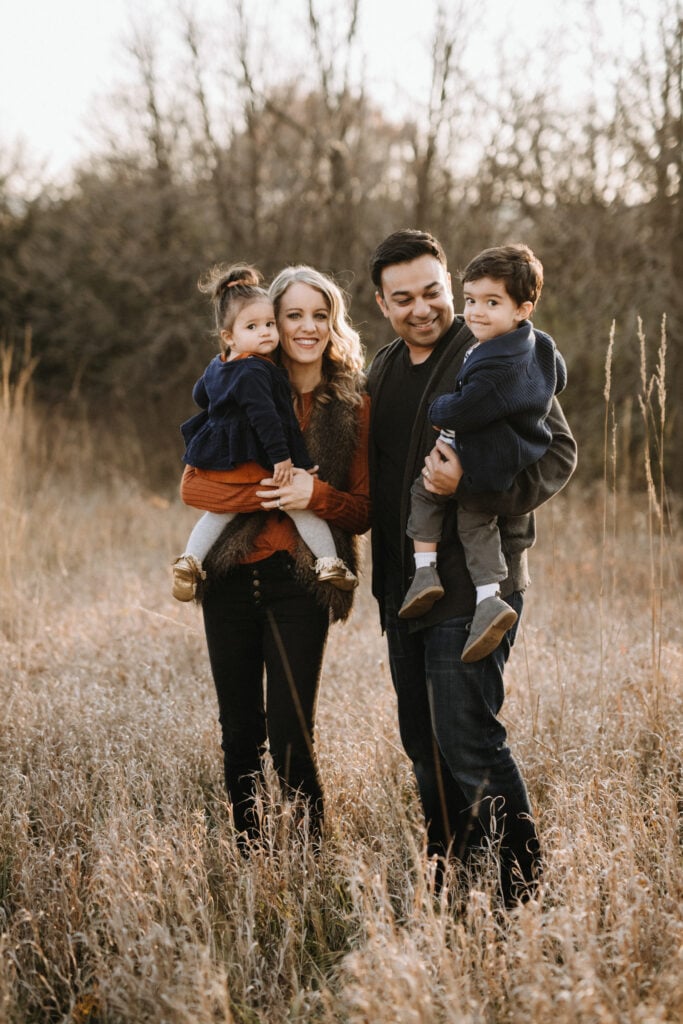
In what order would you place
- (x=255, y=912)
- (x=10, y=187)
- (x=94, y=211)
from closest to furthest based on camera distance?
(x=255, y=912) < (x=94, y=211) < (x=10, y=187)

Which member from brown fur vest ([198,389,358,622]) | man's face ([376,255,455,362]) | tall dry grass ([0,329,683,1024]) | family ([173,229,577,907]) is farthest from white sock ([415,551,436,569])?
tall dry grass ([0,329,683,1024])

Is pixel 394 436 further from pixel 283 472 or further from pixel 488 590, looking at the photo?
pixel 488 590

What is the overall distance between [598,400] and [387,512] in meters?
7.47

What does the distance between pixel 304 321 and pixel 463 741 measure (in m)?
1.40

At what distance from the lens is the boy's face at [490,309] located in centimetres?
237

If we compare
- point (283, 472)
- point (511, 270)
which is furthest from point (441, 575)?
point (511, 270)

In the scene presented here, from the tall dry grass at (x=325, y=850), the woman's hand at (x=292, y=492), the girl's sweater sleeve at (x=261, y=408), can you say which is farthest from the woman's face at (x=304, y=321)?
the tall dry grass at (x=325, y=850)

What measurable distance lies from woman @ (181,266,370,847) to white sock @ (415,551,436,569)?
42cm

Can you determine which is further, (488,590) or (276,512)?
(276,512)

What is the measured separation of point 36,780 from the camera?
357 cm

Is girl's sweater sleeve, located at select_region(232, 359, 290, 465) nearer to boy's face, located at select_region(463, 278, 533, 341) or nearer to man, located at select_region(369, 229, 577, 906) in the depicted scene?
man, located at select_region(369, 229, 577, 906)

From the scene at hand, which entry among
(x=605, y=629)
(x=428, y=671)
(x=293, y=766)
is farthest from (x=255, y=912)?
(x=605, y=629)

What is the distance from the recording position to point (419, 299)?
8.47 ft

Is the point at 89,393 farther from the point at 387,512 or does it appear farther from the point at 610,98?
the point at 387,512
